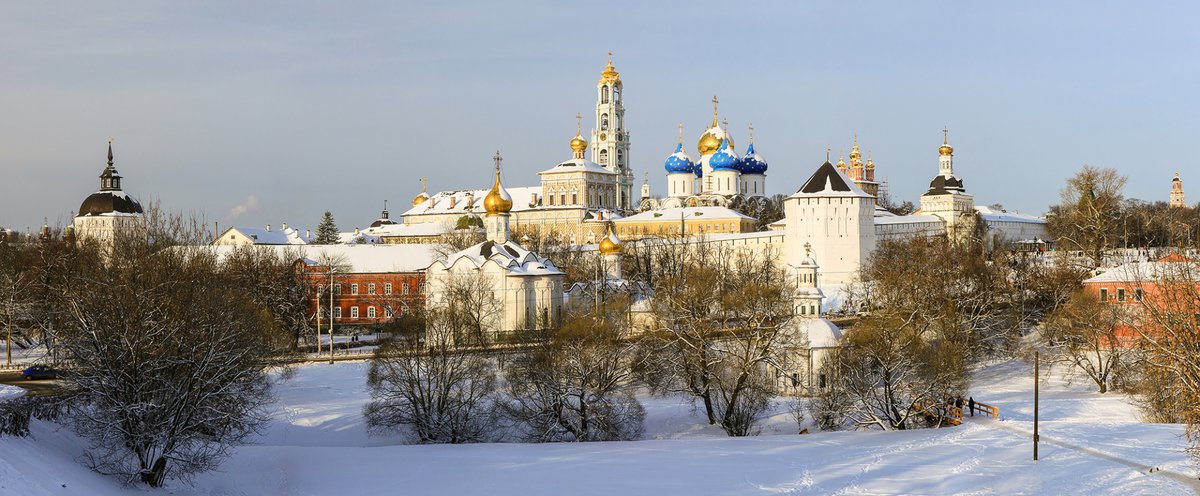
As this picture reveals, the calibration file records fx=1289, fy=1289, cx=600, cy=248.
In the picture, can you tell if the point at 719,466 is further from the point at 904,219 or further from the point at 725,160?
the point at 725,160

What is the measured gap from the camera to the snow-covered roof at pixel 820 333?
3038cm

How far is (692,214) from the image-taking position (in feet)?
249

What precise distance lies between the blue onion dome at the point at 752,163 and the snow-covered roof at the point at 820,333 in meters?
54.9

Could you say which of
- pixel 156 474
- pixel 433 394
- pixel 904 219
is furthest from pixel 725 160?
pixel 156 474

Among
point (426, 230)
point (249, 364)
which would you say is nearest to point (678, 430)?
point (249, 364)

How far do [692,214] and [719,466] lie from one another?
55464 mm

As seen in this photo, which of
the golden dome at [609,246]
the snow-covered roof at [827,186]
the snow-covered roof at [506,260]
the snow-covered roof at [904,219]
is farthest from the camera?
the snow-covered roof at [904,219]

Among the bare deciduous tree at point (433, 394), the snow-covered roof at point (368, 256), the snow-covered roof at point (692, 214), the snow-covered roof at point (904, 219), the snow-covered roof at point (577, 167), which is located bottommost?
the bare deciduous tree at point (433, 394)

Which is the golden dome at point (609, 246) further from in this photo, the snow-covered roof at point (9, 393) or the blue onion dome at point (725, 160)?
the blue onion dome at point (725, 160)

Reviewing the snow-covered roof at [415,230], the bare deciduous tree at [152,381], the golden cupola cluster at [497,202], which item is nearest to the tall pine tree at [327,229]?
the snow-covered roof at [415,230]

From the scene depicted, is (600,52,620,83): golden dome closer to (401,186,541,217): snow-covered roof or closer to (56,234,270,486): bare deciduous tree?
(401,186,541,217): snow-covered roof

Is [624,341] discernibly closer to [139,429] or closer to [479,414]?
[479,414]

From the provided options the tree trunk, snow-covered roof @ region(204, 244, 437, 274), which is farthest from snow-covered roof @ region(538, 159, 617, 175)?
the tree trunk

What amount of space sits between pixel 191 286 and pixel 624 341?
9534 millimetres
